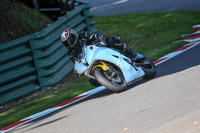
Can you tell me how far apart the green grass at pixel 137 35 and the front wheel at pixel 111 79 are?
1.36 metres

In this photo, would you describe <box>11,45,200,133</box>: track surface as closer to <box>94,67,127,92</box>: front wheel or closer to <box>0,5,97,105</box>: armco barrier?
<box>94,67,127,92</box>: front wheel

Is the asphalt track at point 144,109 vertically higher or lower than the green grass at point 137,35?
higher

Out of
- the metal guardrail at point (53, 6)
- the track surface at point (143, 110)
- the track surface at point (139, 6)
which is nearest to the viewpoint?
the track surface at point (143, 110)

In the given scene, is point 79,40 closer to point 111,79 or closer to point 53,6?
point 111,79

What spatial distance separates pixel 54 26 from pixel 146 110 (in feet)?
18.1

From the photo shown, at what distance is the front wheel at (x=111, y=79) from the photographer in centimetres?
670

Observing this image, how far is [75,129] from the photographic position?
5504mm

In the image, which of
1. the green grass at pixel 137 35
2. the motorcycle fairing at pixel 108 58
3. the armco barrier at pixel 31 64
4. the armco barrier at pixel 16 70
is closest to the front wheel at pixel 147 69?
the motorcycle fairing at pixel 108 58

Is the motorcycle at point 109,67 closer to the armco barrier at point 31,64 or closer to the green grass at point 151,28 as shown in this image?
the armco barrier at point 31,64

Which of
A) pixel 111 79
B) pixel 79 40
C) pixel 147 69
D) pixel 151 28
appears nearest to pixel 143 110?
pixel 111 79

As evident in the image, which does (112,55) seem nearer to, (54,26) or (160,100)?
(160,100)

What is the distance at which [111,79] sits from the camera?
22.6 ft

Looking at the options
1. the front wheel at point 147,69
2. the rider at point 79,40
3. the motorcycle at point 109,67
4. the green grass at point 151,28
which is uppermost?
the rider at point 79,40

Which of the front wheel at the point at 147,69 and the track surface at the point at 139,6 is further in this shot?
the track surface at the point at 139,6
